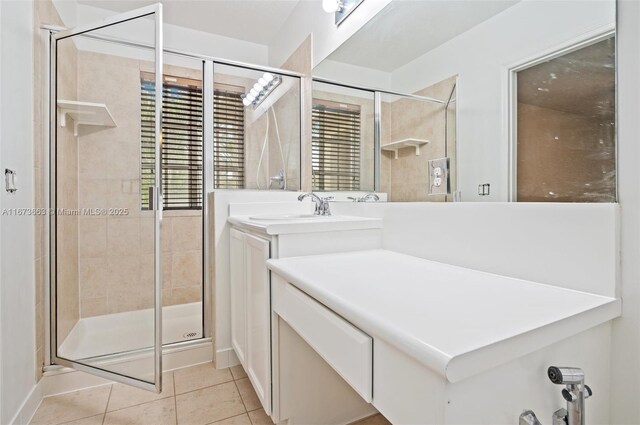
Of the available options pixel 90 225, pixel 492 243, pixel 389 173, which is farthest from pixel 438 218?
pixel 90 225

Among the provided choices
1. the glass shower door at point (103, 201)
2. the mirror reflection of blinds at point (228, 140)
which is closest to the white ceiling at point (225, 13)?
the mirror reflection of blinds at point (228, 140)

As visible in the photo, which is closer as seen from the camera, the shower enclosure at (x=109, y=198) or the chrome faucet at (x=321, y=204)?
the shower enclosure at (x=109, y=198)

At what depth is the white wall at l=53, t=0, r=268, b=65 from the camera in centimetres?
225

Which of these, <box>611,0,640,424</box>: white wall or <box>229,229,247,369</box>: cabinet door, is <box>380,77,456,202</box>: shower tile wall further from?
<box>229,229,247,369</box>: cabinet door

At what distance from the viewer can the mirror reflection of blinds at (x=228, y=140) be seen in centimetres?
221

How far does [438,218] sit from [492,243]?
0.74 ft

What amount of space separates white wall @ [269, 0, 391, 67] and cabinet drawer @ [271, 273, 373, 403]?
141cm

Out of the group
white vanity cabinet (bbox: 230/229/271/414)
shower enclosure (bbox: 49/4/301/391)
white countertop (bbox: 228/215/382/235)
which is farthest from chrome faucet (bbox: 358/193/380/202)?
shower enclosure (bbox: 49/4/301/391)

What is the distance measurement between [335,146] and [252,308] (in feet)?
3.43

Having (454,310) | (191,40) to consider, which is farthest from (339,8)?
(454,310)

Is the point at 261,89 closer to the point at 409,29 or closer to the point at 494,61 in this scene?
the point at 409,29

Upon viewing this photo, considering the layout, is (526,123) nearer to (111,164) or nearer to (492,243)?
(492,243)

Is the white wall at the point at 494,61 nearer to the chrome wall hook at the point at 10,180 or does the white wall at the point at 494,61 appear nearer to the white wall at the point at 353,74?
the white wall at the point at 353,74

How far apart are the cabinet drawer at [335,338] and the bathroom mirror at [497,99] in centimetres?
62
